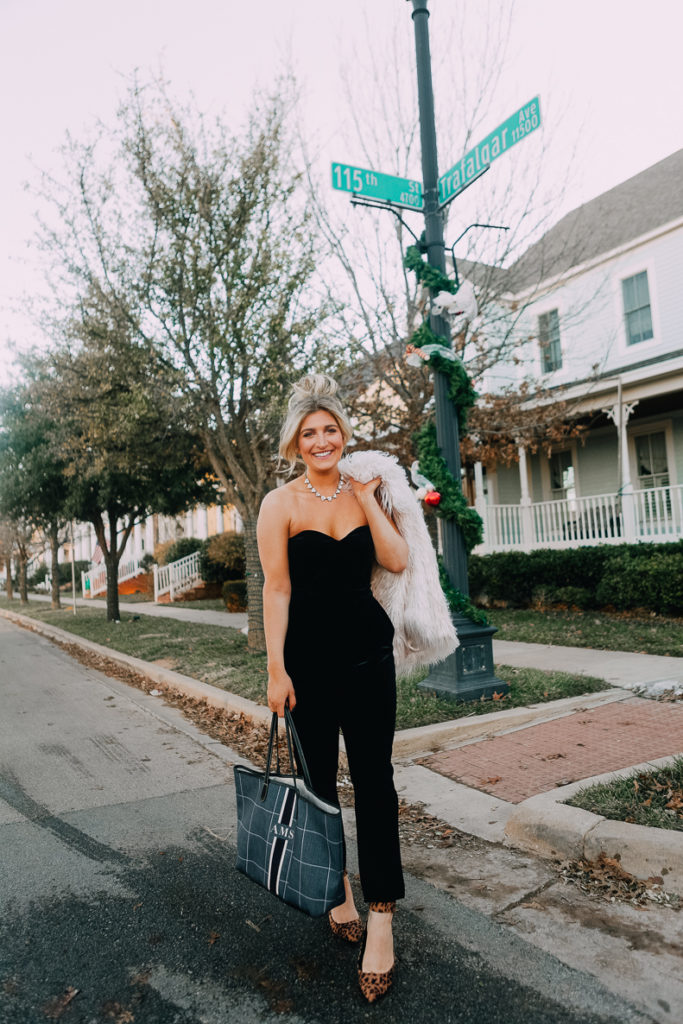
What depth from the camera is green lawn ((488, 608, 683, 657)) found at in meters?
8.88

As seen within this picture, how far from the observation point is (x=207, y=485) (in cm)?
1634

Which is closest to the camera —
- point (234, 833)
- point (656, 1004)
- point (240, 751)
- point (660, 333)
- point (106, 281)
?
point (656, 1004)

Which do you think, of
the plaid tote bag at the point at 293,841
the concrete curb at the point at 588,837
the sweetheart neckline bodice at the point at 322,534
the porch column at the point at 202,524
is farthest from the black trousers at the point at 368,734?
the porch column at the point at 202,524

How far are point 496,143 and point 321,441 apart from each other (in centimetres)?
429

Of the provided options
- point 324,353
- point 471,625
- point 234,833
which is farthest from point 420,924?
point 324,353

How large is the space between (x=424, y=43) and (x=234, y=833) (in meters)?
6.40

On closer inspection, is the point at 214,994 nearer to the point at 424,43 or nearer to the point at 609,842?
the point at 609,842

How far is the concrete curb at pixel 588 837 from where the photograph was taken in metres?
3.14

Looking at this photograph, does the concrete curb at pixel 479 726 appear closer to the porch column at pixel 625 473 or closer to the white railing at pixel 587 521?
the white railing at pixel 587 521

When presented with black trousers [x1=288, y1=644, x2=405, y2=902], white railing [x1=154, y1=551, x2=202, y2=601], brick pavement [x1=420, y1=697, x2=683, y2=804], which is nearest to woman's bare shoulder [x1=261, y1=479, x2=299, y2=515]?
black trousers [x1=288, y1=644, x2=405, y2=902]

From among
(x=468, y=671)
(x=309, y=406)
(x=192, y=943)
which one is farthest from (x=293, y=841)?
(x=468, y=671)

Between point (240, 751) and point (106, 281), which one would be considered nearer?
point (240, 751)

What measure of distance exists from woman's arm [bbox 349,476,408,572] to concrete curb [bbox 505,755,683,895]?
1696mm

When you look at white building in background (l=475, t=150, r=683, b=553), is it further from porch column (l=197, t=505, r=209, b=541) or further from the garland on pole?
porch column (l=197, t=505, r=209, b=541)
